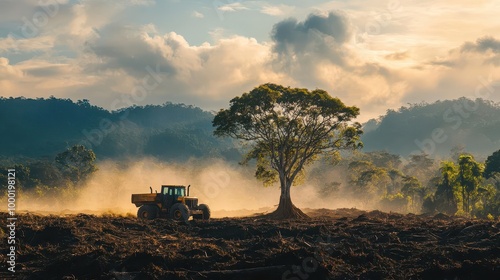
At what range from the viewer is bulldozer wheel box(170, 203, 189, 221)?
42.4 meters

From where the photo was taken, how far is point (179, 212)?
42.7 metres

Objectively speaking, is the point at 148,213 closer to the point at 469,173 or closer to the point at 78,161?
the point at 469,173

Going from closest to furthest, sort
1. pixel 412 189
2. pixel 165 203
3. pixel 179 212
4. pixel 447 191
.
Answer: pixel 179 212
pixel 165 203
pixel 447 191
pixel 412 189

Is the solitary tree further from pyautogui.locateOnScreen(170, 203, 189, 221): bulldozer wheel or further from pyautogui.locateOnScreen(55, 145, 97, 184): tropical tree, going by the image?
pyautogui.locateOnScreen(55, 145, 97, 184): tropical tree

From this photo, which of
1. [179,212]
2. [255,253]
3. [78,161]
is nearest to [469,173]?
[179,212]

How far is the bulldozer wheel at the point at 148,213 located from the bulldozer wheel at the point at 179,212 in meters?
2.10

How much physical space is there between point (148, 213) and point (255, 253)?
70.5 ft

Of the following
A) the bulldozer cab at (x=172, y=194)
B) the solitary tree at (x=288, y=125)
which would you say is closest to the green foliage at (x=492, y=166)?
the solitary tree at (x=288, y=125)

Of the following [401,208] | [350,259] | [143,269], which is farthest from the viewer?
[401,208]

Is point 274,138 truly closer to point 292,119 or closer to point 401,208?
point 292,119

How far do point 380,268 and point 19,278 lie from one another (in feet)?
43.0

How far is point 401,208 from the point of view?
101 meters

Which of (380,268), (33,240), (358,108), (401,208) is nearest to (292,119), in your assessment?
(358,108)

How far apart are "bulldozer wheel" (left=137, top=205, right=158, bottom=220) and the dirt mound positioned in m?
8.47
